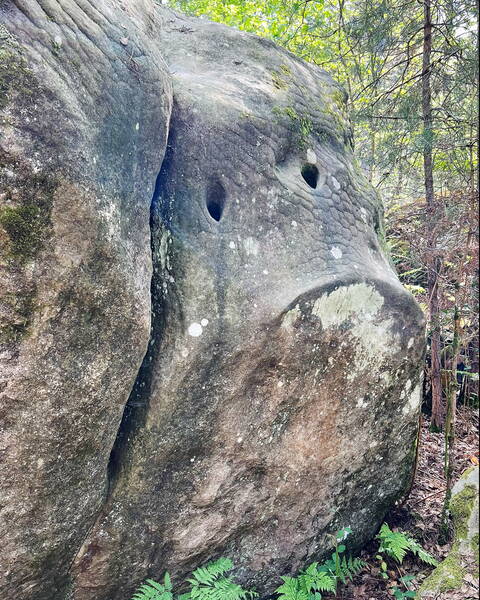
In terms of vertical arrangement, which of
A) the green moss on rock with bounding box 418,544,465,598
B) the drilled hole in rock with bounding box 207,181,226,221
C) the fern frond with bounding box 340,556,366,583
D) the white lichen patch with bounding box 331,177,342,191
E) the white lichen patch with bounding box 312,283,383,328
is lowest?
the fern frond with bounding box 340,556,366,583

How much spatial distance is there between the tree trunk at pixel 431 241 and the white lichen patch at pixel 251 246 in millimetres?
2903

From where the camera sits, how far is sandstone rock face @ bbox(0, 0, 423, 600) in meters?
2.74

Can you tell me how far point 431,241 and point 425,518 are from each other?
3276 mm

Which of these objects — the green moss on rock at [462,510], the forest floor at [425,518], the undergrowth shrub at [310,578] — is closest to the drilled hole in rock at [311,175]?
the forest floor at [425,518]

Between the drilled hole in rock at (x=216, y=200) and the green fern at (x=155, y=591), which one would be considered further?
the drilled hole in rock at (x=216, y=200)

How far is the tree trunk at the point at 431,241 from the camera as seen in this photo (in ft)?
19.5

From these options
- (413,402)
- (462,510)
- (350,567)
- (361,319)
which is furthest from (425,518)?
(361,319)

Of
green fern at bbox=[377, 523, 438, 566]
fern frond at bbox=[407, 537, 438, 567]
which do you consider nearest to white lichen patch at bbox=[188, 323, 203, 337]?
green fern at bbox=[377, 523, 438, 566]

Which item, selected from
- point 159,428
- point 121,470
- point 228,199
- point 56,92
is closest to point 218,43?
point 228,199

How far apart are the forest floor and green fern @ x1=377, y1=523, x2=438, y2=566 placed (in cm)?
10

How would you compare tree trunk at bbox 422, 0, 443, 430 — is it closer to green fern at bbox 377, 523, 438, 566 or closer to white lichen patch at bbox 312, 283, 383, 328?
white lichen patch at bbox 312, 283, 383, 328

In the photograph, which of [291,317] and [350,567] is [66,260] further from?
[350,567]

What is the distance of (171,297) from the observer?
11.7 feet

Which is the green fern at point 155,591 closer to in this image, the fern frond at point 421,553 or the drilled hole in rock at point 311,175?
the fern frond at point 421,553
